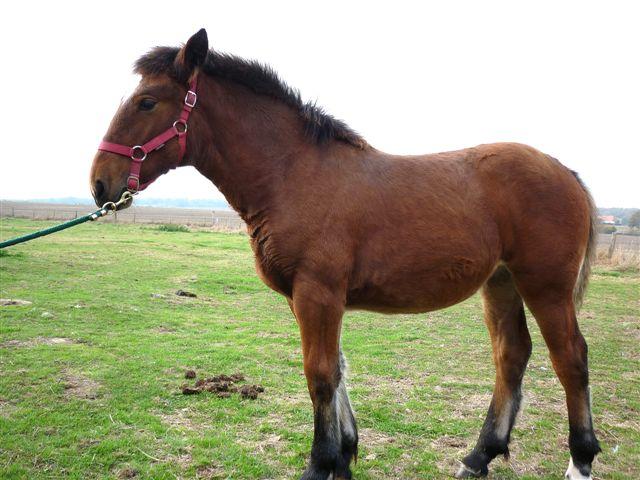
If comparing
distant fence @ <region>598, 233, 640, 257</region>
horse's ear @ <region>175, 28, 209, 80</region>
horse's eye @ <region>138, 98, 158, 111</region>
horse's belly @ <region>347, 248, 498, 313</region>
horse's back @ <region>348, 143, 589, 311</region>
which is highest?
horse's ear @ <region>175, 28, 209, 80</region>

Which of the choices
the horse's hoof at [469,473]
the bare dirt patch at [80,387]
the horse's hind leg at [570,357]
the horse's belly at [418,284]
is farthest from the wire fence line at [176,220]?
the horse's belly at [418,284]

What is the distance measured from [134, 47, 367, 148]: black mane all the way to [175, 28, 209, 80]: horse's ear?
87 millimetres

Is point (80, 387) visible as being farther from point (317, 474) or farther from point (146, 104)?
point (146, 104)

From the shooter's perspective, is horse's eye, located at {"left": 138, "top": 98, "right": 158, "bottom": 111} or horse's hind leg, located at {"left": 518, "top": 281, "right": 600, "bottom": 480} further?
horse's hind leg, located at {"left": 518, "top": 281, "right": 600, "bottom": 480}

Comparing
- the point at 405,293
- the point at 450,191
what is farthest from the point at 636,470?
the point at 450,191

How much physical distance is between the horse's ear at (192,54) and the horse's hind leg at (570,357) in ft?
8.76

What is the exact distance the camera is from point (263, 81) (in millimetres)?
3109

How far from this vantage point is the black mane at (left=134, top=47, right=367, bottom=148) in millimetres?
2898

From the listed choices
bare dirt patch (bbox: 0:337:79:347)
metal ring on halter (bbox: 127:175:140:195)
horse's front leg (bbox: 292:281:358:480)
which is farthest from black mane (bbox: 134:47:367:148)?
bare dirt patch (bbox: 0:337:79:347)

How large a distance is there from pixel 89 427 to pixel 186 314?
4632mm

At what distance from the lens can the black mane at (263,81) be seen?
2898mm

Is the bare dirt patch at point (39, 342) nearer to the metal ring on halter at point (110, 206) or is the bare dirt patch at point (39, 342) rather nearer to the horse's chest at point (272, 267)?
the metal ring on halter at point (110, 206)

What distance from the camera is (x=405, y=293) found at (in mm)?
3033

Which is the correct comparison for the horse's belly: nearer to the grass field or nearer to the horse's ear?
the grass field
